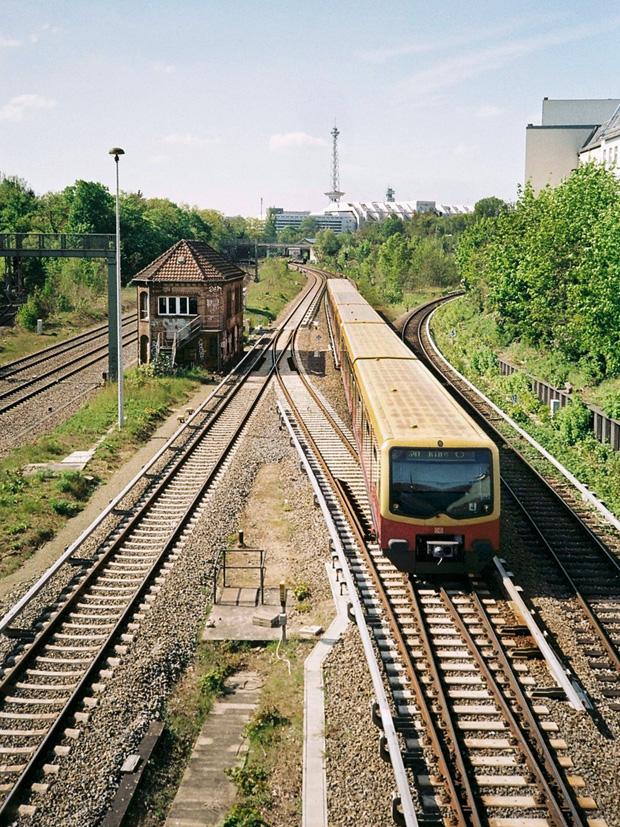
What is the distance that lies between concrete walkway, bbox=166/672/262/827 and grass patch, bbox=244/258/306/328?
47.4m

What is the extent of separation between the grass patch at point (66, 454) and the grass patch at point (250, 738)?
19.6 ft

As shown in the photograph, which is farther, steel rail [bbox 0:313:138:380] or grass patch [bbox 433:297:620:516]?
steel rail [bbox 0:313:138:380]

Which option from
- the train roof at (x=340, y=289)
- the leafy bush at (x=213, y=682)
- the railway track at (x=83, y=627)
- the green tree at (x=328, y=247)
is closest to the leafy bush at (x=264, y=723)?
the leafy bush at (x=213, y=682)

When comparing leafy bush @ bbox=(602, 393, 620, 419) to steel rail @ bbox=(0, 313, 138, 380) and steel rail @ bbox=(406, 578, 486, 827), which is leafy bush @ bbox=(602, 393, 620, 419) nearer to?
steel rail @ bbox=(406, 578, 486, 827)

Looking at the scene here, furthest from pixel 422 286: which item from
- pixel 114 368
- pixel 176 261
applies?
pixel 114 368

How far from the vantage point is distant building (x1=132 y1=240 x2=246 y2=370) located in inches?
1505

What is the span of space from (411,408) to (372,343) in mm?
10169

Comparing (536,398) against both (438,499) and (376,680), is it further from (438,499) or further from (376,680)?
(376,680)

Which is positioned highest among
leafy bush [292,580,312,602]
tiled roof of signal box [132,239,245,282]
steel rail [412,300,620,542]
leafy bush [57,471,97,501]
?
tiled roof of signal box [132,239,245,282]

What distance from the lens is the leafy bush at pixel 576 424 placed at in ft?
84.5

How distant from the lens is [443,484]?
14414mm

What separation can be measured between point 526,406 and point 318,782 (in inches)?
910

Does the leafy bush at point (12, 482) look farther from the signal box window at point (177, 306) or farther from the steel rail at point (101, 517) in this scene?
the signal box window at point (177, 306)

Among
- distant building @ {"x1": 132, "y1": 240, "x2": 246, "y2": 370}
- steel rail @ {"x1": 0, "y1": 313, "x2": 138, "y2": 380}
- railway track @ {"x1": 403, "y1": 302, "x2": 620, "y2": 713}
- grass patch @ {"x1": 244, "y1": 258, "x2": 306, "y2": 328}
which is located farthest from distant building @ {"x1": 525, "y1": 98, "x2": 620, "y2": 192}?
railway track @ {"x1": 403, "y1": 302, "x2": 620, "y2": 713}
